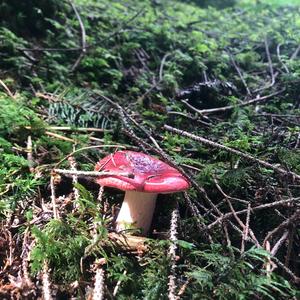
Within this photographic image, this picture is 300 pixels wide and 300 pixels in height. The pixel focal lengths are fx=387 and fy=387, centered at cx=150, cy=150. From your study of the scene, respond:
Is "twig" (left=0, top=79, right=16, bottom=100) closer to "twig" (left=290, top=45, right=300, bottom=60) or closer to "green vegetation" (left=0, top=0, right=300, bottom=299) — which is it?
"green vegetation" (left=0, top=0, right=300, bottom=299)

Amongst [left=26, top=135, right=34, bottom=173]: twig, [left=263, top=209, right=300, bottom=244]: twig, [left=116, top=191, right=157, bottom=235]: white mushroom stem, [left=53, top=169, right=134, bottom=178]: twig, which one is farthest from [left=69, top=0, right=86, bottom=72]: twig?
[left=263, top=209, right=300, bottom=244]: twig

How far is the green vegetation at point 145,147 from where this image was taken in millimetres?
1572

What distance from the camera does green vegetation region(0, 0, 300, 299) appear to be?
157 cm

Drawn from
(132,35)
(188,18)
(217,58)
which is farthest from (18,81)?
(188,18)

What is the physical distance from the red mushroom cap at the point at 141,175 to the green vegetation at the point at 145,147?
0.13 m

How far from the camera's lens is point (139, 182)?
5.58 feet

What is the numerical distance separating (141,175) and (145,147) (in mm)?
517

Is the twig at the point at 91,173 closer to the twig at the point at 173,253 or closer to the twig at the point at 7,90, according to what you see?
the twig at the point at 173,253

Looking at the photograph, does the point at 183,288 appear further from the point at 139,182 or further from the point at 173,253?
the point at 139,182

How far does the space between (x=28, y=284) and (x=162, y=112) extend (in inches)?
66.0

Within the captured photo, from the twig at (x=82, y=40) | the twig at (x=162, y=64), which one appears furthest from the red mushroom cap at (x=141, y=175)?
the twig at (x=82, y=40)

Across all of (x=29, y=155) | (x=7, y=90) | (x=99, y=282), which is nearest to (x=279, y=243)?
(x=99, y=282)

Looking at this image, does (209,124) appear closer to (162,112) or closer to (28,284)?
(162,112)

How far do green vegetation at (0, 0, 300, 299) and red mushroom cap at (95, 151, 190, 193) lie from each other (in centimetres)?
13
